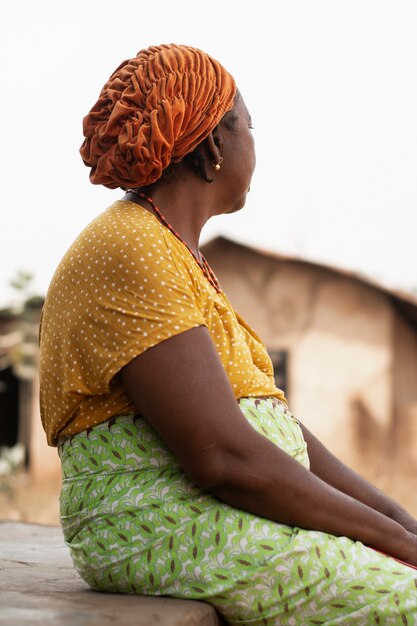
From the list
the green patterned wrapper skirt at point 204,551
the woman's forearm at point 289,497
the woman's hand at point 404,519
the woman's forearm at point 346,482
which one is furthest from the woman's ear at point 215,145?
the woman's hand at point 404,519

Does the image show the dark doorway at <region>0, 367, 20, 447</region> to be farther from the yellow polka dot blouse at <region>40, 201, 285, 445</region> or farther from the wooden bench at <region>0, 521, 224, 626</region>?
the yellow polka dot blouse at <region>40, 201, 285, 445</region>

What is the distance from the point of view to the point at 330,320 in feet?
37.4

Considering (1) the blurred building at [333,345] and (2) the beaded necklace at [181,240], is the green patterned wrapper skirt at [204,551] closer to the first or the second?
(2) the beaded necklace at [181,240]

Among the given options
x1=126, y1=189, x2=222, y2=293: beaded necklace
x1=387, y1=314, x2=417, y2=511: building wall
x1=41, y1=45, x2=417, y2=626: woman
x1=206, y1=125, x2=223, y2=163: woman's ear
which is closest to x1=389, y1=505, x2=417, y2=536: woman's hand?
x1=41, y1=45, x2=417, y2=626: woman

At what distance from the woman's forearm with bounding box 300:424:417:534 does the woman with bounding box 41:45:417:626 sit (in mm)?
413

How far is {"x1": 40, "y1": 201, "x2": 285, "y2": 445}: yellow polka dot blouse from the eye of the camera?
6.66 ft

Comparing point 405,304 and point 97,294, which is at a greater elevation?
point 97,294

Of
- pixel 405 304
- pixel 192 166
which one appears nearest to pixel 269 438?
pixel 192 166

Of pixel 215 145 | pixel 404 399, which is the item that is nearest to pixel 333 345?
pixel 404 399

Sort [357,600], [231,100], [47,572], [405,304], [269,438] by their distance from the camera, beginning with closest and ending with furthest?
[357,600] → [269,438] → [231,100] → [47,572] → [405,304]

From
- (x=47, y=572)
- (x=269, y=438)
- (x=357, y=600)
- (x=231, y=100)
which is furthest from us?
(x=47, y=572)

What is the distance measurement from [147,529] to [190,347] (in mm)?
425

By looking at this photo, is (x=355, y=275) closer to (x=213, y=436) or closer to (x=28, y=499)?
(x=28, y=499)

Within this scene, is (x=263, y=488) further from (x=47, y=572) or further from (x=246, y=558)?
(x=47, y=572)
